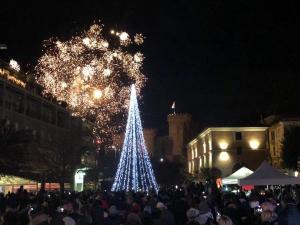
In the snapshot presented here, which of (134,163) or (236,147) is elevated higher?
(236,147)

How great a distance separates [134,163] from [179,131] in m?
78.6

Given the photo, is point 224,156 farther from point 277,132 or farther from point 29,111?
point 29,111

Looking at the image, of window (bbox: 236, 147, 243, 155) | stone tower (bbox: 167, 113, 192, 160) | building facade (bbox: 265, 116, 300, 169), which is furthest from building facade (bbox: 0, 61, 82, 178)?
stone tower (bbox: 167, 113, 192, 160)

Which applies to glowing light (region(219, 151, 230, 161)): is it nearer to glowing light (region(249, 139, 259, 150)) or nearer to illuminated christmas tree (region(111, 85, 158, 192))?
glowing light (region(249, 139, 259, 150))

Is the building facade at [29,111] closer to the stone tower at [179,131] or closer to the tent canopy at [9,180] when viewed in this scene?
the tent canopy at [9,180]

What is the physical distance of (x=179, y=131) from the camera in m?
128

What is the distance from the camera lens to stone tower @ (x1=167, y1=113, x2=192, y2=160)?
12651cm

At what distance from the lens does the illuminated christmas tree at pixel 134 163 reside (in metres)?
43.2

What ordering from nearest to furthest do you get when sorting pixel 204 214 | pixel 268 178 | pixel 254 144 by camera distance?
pixel 204 214, pixel 268 178, pixel 254 144

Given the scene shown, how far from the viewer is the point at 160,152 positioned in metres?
134

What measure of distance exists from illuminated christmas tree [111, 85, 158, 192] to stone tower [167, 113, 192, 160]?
70786 mm

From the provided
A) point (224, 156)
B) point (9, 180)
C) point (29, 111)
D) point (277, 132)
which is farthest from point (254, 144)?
point (9, 180)

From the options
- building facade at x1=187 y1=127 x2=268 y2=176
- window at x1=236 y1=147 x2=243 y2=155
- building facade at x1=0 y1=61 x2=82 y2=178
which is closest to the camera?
building facade at x1=0 y1=61 x2=82 y2=178

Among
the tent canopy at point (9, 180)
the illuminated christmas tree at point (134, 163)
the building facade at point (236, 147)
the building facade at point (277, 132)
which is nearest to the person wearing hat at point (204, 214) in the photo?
the tent canopy at point (9, 180)
